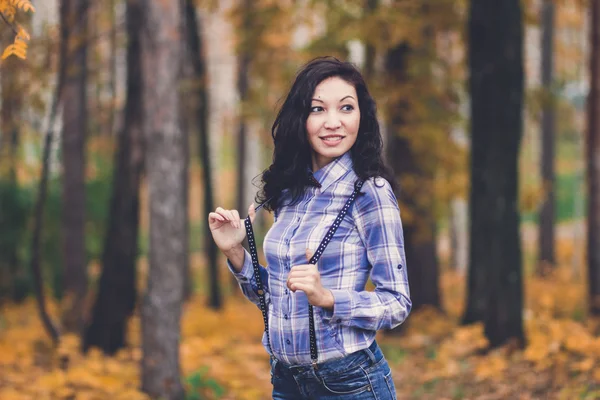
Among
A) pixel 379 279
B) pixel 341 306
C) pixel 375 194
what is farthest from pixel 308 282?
pixel 375 194

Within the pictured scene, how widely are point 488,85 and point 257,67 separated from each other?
17.0 feet

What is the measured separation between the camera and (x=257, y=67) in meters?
12.0

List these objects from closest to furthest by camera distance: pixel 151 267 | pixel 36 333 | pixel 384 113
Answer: pixel 151 267 < pixel 384 113 < pixel 36 333

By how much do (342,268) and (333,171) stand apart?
347 millimetres

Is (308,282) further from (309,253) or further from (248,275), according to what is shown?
(248,275)

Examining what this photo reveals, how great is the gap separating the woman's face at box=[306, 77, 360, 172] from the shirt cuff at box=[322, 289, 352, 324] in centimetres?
51

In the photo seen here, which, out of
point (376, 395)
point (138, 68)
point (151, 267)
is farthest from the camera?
point (138, 68)

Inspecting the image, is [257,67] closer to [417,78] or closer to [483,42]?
[417,78]

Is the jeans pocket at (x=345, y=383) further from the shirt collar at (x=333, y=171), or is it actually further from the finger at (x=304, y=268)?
the shirt collar at (x=333, y=171)

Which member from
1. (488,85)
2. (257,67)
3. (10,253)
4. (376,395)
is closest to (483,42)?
(488,85)

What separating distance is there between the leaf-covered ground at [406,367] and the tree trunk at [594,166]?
568 millimetres

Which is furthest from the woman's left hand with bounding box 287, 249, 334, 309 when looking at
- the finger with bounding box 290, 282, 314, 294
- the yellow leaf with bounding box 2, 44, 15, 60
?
the yellow leaf with bounding box 2, 44, 15, 60

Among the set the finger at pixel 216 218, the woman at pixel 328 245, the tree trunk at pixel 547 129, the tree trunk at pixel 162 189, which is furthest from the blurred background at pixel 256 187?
the tree trunk at pixel 547 129

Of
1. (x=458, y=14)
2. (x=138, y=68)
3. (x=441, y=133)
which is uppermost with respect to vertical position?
(x=458, y=14)
